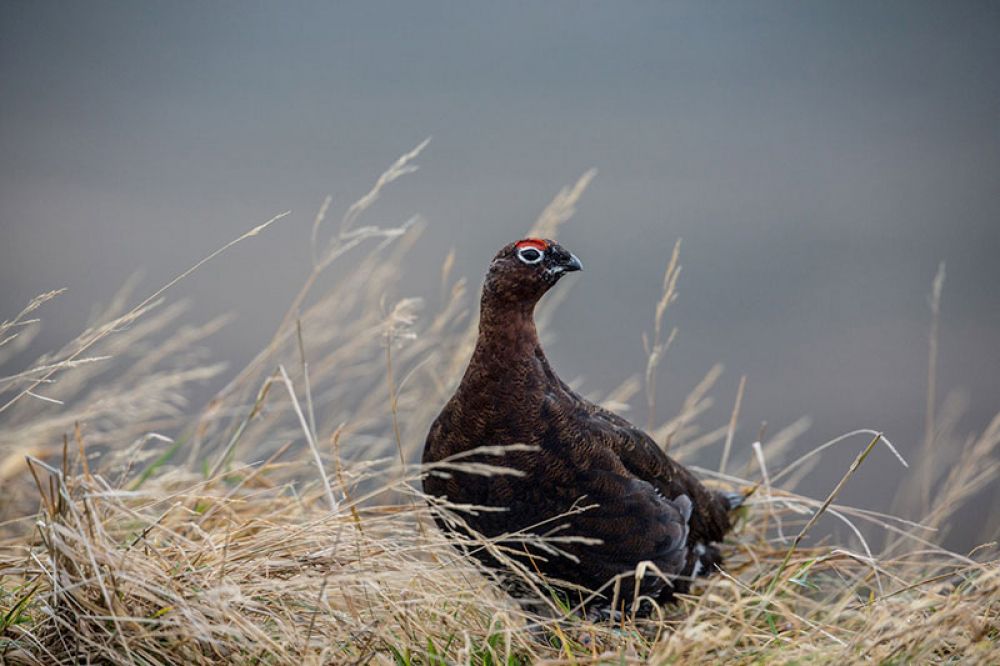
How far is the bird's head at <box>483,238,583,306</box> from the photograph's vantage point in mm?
2420

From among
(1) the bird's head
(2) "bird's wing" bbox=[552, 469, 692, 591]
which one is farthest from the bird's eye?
(2) "bird's wing" bbox=[552, 469, 692, 591]

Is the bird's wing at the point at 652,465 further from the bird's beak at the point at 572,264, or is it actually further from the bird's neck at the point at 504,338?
the bird's beak at the point at 572,264

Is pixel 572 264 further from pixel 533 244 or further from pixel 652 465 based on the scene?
pixel 652 465

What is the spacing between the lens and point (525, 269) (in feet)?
7.92

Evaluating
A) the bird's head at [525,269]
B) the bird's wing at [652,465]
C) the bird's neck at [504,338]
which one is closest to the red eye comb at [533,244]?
the bird's head at [525,269]

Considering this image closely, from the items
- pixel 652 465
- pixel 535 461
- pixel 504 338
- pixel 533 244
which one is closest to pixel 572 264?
pixel 533 244

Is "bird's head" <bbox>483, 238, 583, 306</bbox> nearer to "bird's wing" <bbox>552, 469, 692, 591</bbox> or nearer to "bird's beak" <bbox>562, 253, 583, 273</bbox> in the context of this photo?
"bird's beak" <bbox>562, 253, 583, 273</bbox>

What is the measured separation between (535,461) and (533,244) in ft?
1.86

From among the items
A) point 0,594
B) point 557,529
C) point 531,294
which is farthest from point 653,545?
point 0,594

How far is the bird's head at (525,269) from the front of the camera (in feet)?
7.94

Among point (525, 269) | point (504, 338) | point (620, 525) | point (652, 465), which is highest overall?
point (525, 269)

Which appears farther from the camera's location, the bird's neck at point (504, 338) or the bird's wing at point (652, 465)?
the bird's wing at point (652, 465)

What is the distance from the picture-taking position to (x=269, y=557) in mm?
2145

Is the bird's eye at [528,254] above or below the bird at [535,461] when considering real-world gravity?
above
